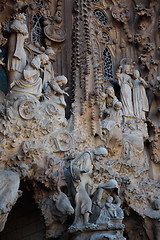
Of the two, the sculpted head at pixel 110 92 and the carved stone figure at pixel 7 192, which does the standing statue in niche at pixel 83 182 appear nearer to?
the carved stone figure at pixel 7 192

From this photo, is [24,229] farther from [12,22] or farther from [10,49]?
[12,22]

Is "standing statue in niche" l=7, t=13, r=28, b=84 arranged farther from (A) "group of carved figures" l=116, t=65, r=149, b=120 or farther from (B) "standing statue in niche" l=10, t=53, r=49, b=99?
(A) "group of carved figures" l=116, t=65, r=149, b=120

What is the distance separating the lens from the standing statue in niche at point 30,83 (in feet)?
25.6

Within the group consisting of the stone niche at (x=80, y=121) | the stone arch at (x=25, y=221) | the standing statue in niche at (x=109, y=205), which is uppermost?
the stone niche at (x=80, y=121)

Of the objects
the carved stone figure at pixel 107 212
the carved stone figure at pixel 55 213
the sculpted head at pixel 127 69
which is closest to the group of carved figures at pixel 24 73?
the carved stone figure at pixel 55 213

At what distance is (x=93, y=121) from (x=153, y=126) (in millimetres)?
1950

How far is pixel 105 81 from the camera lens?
1026 cm

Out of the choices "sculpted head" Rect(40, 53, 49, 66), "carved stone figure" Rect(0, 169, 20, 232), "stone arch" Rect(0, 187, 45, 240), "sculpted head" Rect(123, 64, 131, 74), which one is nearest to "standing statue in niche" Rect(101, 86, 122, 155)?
"sculpted head" Rect(123, 64, 131, 74)

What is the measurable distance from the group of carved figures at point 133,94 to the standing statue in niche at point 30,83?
2567 mm

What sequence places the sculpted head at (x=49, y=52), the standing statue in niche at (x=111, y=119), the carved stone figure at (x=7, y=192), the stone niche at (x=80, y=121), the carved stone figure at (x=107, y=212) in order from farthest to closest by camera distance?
the sculpted head at (x=49, y=52), the standing statue in niche at (x=111, y=119), the stone niche at (x=80, y=121), the carved stone figure at (x=107, y=212), the carved stone figure at (x=7, y=192)

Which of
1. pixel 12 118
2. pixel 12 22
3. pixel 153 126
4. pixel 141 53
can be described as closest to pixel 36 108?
pixel 12 118

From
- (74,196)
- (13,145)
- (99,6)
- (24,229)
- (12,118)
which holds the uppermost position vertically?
(99,6)

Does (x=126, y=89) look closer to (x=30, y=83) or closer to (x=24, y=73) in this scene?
(x=30, y=83)

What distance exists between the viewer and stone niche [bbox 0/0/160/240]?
24.3 feet
